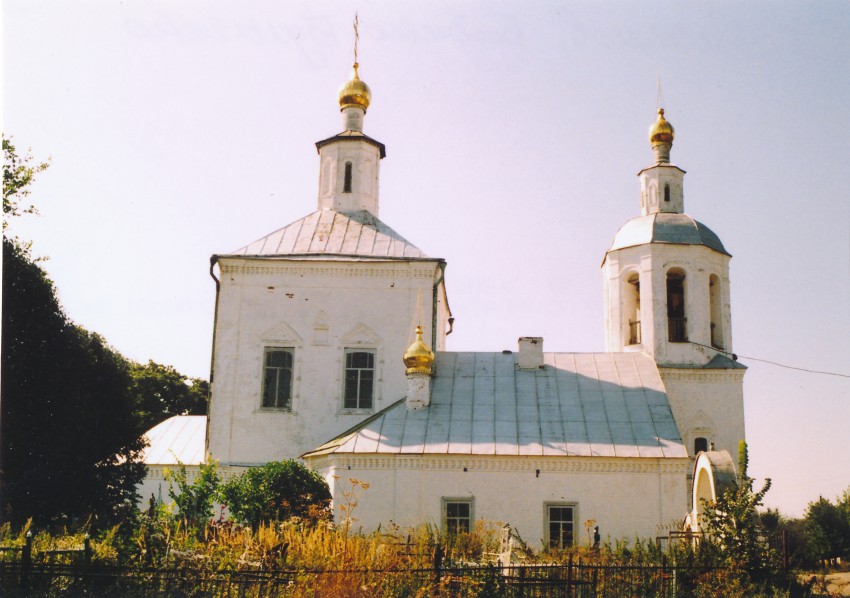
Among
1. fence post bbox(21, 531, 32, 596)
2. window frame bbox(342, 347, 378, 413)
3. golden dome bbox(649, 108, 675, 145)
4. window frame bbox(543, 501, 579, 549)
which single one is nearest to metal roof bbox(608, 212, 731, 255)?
golden dome bbox(649, 108, 675, 145)

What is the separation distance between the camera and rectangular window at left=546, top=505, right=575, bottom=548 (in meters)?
15.4

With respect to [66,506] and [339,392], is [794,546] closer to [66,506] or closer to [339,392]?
[339,392]

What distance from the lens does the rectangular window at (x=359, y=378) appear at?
17953mm

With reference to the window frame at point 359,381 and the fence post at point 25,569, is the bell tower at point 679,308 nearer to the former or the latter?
the window frame at point 359,381

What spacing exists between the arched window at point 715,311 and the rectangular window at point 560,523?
6223 millimetres

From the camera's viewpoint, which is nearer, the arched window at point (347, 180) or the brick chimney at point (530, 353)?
the brick chimney at point (530, 353)

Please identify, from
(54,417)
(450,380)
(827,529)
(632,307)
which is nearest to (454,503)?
(450,380)

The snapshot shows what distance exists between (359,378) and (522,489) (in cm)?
432

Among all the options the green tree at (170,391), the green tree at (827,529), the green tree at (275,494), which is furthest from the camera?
the green tree at (170,391)

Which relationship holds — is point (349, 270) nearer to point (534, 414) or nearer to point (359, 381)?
point (359, 381)

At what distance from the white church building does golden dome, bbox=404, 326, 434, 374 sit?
0.14ft

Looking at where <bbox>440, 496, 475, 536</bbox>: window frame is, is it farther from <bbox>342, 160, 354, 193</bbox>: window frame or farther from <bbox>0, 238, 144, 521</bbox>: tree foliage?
<bbox>342, 160, 354, 193</bbox>: window frame

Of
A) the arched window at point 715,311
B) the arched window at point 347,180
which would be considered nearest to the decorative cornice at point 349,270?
the arched window at point 347,180

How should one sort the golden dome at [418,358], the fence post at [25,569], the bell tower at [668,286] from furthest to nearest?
the bell tower at [668,286] → the golden dome at [418,358] → the fence post at [25,569]
